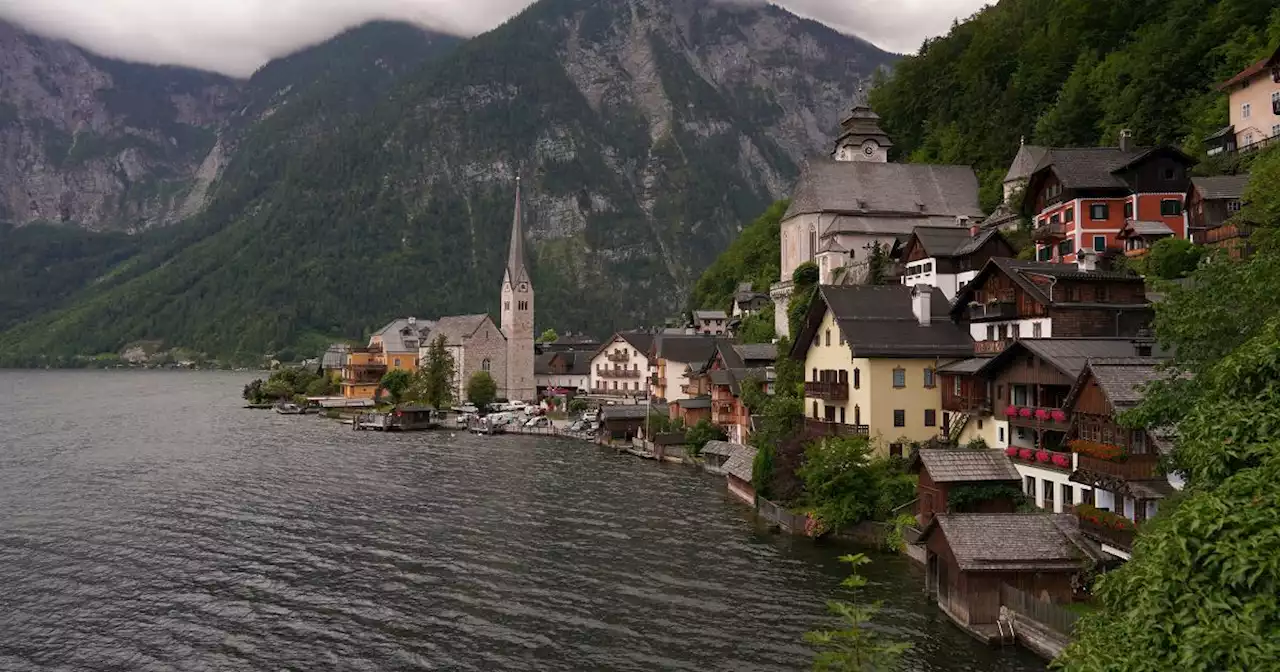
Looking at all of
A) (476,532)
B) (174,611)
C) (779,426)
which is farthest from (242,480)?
(779,426)

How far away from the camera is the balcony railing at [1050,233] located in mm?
55719

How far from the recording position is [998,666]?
25.0 m

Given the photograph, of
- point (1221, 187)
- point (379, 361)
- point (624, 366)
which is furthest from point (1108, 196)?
point (379, 361)

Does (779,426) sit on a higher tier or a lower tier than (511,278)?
lower

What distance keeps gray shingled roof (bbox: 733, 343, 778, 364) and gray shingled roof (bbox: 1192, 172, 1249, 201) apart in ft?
106

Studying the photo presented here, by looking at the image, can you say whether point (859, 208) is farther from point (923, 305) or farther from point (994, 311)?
point (994, 311)

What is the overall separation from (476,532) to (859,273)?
3977cm

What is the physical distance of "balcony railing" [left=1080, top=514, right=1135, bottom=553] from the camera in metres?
26.3

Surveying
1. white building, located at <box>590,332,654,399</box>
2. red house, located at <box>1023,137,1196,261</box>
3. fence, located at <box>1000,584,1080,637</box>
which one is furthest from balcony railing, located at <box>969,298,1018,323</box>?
white building, located at <box>590,332,654,399</box>

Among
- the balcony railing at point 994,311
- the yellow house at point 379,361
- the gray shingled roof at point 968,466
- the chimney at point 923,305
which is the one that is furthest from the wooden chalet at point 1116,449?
the yellow house at point 379,361

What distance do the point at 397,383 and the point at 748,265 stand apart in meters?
51.9

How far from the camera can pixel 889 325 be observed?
4547cm

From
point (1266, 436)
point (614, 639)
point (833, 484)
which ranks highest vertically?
point (1266, 436)

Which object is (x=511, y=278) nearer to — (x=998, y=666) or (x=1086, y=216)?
(x=1086, y=216)
